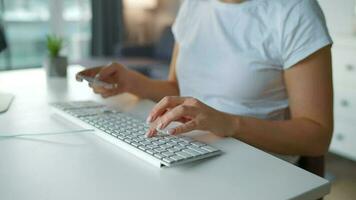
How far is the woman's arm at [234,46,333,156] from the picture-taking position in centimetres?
80

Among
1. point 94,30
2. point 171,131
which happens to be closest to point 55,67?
point 171,131

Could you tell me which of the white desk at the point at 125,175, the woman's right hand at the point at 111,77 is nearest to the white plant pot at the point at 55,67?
the woman's right hand at the point at 111,77

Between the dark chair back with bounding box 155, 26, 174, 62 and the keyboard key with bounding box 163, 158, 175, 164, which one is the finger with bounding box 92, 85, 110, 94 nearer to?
A: the keyboard key with bounding box 163, 158, 175, 164

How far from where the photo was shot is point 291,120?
85 centimetres

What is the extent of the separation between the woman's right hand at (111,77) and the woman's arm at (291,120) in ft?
1.13

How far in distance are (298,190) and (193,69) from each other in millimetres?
668

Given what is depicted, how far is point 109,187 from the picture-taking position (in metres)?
0.53

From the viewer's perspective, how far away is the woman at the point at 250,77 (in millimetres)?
778

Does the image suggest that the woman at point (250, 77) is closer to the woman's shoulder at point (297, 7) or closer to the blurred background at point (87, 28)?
the woman's shoulder at point (297, 7)

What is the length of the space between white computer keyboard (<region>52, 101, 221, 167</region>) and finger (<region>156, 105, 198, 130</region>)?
0.08 ft

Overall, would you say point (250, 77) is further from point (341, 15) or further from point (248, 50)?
point (341, 15)

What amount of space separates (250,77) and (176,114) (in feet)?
1.21

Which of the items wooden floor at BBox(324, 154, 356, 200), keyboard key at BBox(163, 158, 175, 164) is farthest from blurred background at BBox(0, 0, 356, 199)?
keyboard key at BBox(163, 158, 175, 164)

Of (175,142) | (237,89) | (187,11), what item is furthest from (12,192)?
(187,11)
